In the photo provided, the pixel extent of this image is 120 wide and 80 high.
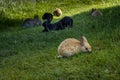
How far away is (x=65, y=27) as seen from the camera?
50.2 ft

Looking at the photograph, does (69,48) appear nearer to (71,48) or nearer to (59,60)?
(71,48)

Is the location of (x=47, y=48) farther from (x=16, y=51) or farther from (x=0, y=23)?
(x=0, y=23)

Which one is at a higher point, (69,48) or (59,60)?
(69,48)

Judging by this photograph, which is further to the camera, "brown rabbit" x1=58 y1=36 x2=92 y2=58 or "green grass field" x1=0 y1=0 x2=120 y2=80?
"brown rabbit" x1=58 y1=36 x2=92 y2=58

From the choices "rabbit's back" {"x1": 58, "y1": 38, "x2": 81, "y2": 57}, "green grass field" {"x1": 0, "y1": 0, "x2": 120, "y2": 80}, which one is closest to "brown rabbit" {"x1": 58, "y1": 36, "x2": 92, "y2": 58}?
"rabbit's back" {"x1": 58, "y1": 38, "x2": 81, "y2": 57}

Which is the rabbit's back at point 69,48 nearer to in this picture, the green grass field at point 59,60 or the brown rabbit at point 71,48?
the brown rabbit at point 71,48

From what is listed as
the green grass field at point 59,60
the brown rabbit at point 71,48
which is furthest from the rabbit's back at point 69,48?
the green grass field at point 59,60

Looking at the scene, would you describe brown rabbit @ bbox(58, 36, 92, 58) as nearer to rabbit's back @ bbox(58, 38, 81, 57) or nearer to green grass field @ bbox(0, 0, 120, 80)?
rabbit's back @ bbox(58, 38, 81, 57)

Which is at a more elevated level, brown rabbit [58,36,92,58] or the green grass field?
brown rabbit [58,36,92,58]

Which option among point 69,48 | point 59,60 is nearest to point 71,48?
point 69,48

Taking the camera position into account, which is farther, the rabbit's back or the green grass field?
the rabbit's back

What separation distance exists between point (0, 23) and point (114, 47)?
1092 centimetres

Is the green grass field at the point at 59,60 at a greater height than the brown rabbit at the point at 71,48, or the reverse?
the brown rabbit at the point at 71,48

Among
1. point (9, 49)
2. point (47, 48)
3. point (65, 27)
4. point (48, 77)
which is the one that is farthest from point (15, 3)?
point (48, 77)
